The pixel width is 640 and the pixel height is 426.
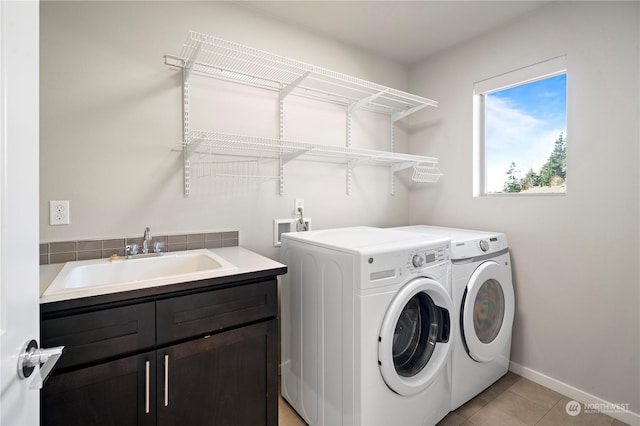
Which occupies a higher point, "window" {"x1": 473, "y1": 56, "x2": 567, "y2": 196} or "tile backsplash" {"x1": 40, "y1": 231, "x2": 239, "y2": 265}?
"window" {"x1": 473, "y1": 56, "x2": 567, "y2": 196}

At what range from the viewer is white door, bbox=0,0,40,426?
0.47m

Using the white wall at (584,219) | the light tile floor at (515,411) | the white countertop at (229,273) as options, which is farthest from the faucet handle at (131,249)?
the white wall at (584,219)

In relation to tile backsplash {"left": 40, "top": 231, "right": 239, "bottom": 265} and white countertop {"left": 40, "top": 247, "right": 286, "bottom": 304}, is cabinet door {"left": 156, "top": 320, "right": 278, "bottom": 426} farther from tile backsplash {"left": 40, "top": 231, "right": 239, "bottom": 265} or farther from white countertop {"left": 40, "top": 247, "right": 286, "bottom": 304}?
tile backsplash {"left": 40, "top": 231, "right": 239, "bottom": 265}

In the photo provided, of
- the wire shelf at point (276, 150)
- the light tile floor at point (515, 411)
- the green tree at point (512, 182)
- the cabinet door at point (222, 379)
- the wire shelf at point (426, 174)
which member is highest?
the wire shelf at point (276, 150)

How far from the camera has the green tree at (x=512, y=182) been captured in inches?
85.7

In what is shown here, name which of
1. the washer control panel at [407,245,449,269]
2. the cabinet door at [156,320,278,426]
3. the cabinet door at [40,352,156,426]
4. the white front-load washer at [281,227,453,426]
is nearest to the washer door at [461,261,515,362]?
the white front-load washer at [281,227,453,426]

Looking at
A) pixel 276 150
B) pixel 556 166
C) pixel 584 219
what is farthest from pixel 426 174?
pixel 276 150

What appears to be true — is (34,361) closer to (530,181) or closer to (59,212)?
(59,212)

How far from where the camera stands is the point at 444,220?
8.30 feet

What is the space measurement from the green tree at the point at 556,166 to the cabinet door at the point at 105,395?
95.8 inches

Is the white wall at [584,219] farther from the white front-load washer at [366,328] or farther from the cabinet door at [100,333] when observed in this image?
the cabinet door at [100,333]

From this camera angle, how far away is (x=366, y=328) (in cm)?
→ 127

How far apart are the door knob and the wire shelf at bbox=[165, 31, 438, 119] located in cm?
132

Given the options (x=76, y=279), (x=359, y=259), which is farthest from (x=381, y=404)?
(x=76, y=279)
